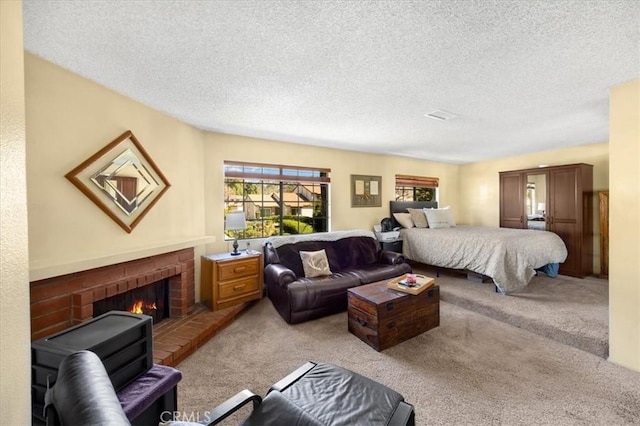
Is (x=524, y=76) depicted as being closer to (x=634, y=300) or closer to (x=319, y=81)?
(x=319, y=81)

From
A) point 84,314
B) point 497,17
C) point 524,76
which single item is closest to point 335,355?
point 84,314

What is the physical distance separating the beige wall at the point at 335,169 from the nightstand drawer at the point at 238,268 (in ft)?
1.94

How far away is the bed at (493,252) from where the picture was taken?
Answer: 3.51 meters

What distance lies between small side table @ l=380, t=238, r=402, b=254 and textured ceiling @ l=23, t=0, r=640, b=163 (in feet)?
8.14

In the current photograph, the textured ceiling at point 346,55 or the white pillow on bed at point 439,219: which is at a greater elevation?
the textured ceiling at point 346,55

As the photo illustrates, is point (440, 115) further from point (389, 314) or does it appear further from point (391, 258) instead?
point (389, 314)

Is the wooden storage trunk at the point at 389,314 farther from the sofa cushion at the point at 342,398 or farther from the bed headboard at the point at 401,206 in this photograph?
the bed headboard at the point at 401,206

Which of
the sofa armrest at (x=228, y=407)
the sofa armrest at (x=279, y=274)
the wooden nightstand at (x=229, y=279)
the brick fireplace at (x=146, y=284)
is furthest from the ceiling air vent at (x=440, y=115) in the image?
the brick fireplace at (x=146, y=284)

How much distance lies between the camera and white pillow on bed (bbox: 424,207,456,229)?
5.15 meters

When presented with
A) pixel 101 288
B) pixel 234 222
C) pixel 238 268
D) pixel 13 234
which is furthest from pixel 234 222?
pixel 13 234

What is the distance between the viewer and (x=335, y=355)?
2.31 m

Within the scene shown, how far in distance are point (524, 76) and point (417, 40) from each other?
1.13m

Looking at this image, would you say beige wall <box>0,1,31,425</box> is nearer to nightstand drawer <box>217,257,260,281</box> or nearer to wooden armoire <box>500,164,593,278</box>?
nightstand drawer <box>217,257,260,281</box>

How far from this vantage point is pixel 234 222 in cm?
332
